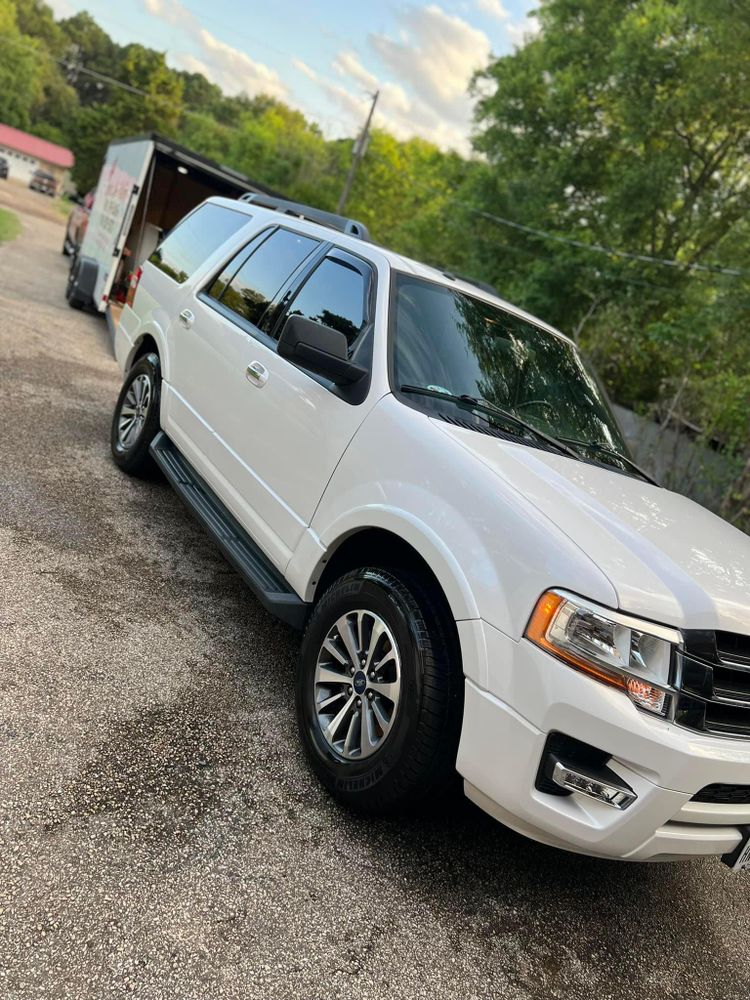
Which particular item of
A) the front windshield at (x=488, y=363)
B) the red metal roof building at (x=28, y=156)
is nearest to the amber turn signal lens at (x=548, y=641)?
the front windshield at (x=488, y=363)

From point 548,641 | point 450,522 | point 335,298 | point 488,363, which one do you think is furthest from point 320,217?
point 548,641

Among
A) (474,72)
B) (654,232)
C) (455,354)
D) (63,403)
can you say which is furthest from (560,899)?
(474,72)

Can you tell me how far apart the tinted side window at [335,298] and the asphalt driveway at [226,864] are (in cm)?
167

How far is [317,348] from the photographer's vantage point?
314cm

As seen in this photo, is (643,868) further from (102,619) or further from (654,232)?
(654,232)

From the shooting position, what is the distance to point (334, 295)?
3818 millimetres

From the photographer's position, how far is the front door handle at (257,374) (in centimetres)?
387

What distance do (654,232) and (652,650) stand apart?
22655 mm

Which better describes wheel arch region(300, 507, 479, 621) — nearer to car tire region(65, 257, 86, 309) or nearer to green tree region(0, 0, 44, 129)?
car tire region(65, 257, 86, 309)

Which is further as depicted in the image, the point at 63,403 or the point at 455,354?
the point at 63,403

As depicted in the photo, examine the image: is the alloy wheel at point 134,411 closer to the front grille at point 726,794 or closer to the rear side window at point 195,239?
the rear side window at point 195,239

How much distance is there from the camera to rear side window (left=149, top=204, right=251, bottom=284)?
16.8ft

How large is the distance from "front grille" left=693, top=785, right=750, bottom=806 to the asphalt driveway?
2.02 ft

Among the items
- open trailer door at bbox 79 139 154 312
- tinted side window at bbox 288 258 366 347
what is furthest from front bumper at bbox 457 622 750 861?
open trailer door at bbox 79 139 154 312
